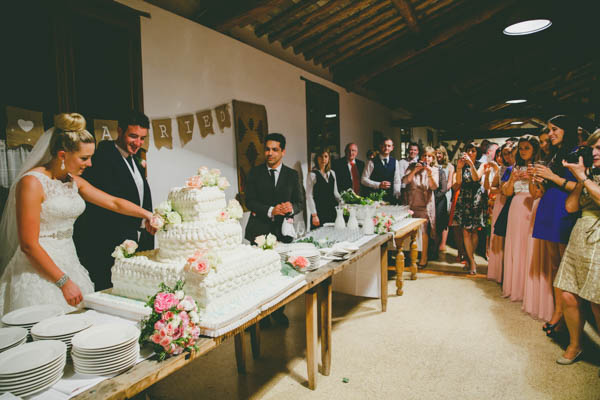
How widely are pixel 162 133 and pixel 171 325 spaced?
2.46 metres

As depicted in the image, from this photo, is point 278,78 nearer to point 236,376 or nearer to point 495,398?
point 236,376

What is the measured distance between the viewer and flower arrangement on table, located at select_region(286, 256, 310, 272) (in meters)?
2.06

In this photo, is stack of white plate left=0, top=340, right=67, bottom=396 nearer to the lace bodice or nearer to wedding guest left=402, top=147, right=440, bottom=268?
the lace bodice

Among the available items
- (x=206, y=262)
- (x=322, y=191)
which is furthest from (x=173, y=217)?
(x=322, y=191)

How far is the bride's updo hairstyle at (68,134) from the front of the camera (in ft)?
6.11

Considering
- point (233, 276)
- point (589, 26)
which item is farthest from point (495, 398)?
point (589, 26)

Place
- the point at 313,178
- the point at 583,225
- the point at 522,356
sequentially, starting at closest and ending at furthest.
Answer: the point at 583,225 < the point at 522,356 < the point at 313,178

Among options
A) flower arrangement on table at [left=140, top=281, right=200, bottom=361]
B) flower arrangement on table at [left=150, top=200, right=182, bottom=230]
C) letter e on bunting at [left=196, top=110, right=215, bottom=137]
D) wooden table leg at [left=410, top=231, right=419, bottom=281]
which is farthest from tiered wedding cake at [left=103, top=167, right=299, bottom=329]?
wooden table leg at [left=410, top=231, right=419, bottom=281]

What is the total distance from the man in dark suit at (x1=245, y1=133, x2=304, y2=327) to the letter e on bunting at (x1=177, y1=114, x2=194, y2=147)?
0.80 meters

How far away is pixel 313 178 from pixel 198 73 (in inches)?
80.1

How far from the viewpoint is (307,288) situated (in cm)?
198

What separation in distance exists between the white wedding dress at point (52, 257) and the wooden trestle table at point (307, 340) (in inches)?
32.8

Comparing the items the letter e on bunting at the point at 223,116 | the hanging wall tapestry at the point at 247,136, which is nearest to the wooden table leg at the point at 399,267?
the hanging wall tapestry at the point at 247,136

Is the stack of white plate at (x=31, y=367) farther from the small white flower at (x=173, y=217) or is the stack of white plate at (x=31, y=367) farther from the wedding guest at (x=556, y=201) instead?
the wedding guest at (x=556, y=201)
